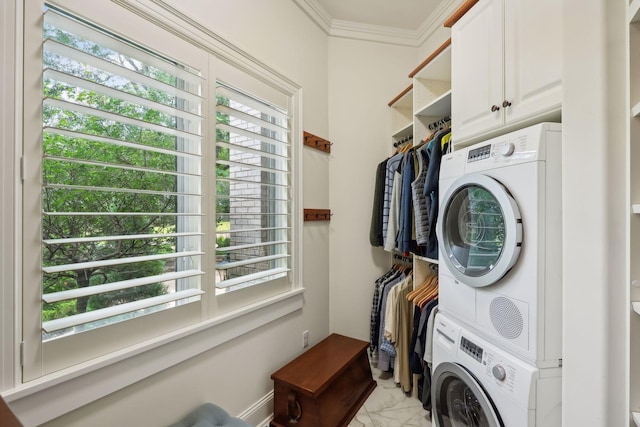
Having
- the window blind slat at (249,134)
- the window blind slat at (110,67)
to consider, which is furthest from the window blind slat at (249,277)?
the window blind slat at (110,67)

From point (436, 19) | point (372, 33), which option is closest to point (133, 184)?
point (372, 33)

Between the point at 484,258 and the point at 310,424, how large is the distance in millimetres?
1308

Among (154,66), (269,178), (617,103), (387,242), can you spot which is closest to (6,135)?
(154,66)

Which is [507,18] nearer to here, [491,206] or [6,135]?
[491,206]

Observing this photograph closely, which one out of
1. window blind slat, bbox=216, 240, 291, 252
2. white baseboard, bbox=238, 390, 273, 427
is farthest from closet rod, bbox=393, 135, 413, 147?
white baseboard, bbox=238, 390, 273, 427

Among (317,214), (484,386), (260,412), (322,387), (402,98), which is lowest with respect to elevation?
(260,412)

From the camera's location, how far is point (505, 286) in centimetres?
114

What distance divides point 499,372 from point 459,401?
400 millimetres

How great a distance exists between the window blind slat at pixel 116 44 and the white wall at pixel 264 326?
0.26m

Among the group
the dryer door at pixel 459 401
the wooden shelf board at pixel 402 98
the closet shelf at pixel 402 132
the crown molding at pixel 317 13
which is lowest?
the dryer door at pixel 459 401

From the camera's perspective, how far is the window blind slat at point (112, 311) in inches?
36.8

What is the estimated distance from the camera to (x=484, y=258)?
1258 millimetres

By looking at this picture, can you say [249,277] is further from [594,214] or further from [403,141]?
[403,141]

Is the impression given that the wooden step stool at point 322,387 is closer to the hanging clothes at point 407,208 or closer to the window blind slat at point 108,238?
the hanging clothes at point 407,208
